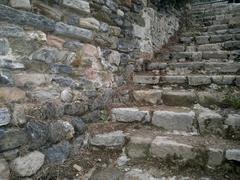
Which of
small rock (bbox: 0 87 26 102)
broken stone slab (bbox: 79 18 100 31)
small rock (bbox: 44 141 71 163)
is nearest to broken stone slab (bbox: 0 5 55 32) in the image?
broken stone slab (bbox: 79 18 100 31)

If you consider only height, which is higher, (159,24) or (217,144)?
(159,24)

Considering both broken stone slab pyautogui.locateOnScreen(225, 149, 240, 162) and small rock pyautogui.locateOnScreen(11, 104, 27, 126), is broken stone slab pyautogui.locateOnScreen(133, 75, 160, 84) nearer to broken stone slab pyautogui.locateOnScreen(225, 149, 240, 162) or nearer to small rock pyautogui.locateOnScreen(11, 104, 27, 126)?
broken stone slab pyautogui.locateOnScreen(225, 149, 240, 162)

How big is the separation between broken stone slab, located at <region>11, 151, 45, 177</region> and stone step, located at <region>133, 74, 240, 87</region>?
1.70 m

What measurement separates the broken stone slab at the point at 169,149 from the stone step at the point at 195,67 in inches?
54.0

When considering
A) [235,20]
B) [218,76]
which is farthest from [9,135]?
[235,20]

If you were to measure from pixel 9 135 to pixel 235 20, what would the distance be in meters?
4.51

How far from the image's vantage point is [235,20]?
4.89m

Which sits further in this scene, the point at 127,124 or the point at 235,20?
the point at 235,20

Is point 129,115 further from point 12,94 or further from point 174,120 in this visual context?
point 12,94

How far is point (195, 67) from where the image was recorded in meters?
3.49

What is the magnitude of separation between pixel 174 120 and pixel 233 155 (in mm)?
668

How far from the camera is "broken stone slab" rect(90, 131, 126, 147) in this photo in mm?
2502

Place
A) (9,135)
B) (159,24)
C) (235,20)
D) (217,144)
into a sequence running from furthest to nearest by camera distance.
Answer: (235,20) < (159,24) < (217,144) < (9,135)

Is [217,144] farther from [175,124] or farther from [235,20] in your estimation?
[235,20]
